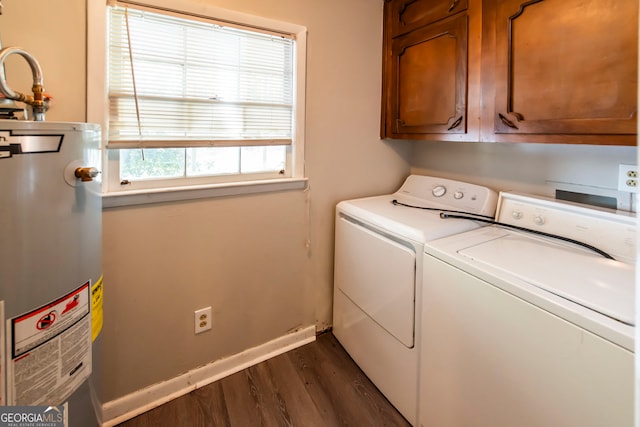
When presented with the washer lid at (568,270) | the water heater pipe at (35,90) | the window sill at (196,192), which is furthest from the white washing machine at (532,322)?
the water heater pipe at (35,90)

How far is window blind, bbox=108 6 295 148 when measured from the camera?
1.40 meters

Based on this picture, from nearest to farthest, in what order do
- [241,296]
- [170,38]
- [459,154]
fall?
[170,38] → [241,296] → [459,154]

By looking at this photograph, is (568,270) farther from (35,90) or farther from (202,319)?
(35,90)

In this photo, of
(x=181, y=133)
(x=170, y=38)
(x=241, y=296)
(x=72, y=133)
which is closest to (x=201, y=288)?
(x=241, y=296)

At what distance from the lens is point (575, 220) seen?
1367 mm

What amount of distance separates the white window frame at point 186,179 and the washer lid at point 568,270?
3.40 ft

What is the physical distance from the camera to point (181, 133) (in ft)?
5.10

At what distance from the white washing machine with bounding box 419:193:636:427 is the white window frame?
92 cm

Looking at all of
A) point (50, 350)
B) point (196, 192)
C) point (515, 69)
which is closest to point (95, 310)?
point (50, 350)

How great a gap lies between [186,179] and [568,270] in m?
1.59

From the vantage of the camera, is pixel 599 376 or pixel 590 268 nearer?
pixel 599 376

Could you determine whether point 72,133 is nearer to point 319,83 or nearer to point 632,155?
point 319,83

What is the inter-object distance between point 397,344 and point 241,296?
0.85 m

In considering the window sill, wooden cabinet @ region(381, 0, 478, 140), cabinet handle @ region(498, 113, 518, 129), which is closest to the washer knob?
wooden cabinet @ region(381, 0, 478, 140)
